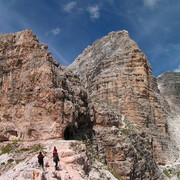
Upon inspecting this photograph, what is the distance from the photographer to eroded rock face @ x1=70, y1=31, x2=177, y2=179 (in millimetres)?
24469

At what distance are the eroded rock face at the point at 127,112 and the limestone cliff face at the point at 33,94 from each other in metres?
3.78

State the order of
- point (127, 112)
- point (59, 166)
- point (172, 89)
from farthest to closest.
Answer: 1. point (172, 89)
2. point (127, 112)
3. point (59, 166)

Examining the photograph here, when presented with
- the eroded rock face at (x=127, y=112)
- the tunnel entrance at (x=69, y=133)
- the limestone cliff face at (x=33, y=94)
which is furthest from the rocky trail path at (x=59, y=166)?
the eroded rock face at (x=127, y=112)

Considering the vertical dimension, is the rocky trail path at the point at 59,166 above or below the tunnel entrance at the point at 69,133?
below

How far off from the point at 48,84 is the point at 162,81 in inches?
2396

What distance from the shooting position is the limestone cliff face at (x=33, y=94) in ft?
62.3

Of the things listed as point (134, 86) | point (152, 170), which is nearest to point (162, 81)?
point (134, 86)

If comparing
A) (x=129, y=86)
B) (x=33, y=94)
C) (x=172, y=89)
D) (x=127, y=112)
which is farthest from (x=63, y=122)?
(x=172, y=89)

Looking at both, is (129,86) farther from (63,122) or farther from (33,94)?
(33,94)

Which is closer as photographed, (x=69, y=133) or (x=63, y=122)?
(x=63, y=122)

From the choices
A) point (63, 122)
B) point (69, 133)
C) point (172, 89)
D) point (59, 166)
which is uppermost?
point (172, 89)

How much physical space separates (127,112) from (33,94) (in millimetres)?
17784

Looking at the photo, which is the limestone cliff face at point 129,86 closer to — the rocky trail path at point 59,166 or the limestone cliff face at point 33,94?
the limestone cliff face at point 33,94

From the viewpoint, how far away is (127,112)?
115 ft
